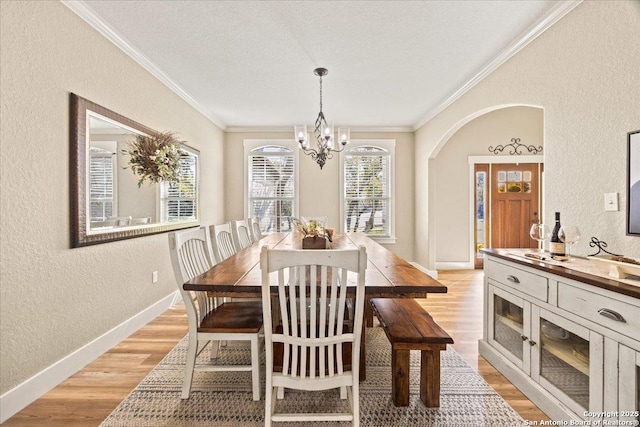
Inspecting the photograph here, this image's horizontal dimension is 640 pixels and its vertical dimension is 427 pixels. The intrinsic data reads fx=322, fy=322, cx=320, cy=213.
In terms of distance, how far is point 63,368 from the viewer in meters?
2.17

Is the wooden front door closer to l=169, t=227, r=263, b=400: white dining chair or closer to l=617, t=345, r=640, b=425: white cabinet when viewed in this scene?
l=617, t=345, r=640, b=425: white cabinet

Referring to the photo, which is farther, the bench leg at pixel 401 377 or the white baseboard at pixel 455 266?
the white baseboard at pixel 455 266

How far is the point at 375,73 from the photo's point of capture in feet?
11.2

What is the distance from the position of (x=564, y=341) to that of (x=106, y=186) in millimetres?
3267

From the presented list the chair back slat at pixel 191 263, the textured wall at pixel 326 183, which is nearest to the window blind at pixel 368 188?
the textured wall at pixel 326 183

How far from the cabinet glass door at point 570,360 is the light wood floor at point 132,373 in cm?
25

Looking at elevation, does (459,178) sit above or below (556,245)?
above

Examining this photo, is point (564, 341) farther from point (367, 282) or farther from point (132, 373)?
point (132, 373)

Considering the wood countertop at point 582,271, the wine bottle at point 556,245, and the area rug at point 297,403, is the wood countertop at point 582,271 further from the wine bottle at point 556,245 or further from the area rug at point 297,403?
the area rug at point 297,403

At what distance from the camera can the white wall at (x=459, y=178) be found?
5.51 metres

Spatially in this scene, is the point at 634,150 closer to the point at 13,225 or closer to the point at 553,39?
the point at 553,39

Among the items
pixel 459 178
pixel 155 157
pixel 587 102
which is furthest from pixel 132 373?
pixel 459 178

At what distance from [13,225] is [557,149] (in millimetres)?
3575

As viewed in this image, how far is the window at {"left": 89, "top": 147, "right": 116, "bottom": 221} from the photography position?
247 centimetres
